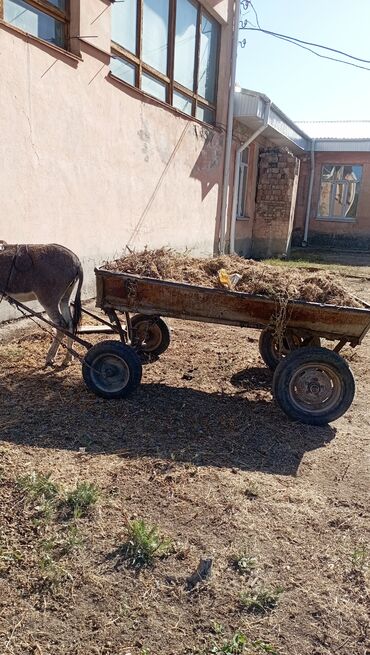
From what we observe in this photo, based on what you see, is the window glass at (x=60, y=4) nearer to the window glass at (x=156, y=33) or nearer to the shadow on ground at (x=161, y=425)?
the window glass at (x=156, y=33)

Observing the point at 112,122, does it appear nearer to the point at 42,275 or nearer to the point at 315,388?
the point at 42,275

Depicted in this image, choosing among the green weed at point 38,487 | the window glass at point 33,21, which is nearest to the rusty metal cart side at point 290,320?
the green weed at point 38,487

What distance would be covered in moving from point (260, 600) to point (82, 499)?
1106mm

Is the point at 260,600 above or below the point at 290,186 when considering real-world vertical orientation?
below

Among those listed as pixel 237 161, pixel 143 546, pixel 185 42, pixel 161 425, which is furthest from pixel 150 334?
pixel 237 161

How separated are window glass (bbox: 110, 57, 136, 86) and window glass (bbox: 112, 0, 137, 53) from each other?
0.81 ft

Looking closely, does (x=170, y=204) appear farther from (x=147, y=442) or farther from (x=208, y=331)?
(x=147, y=442)

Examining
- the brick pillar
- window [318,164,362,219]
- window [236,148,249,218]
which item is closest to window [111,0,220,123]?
window [236,148,249,218]

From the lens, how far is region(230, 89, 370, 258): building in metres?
13.4

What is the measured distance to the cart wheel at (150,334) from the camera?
5.21 metres

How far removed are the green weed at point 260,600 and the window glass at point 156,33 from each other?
8.75m

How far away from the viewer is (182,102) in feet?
34.2

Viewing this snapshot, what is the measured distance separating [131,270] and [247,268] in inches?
41.3

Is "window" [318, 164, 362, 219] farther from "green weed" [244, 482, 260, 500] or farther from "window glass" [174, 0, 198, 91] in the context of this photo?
"green weed" [244, 482, 260, 500]
